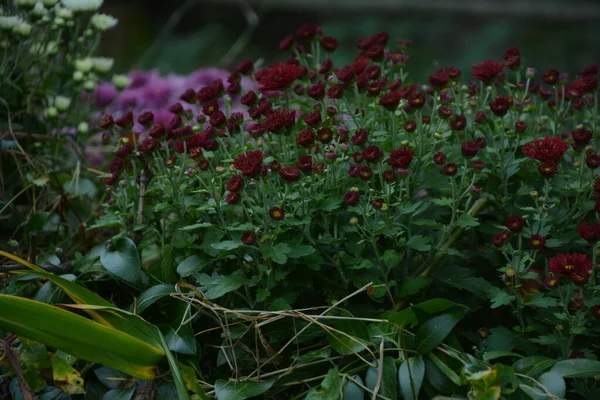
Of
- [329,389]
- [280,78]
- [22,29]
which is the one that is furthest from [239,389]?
[22,29]

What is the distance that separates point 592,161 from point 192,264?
77cm

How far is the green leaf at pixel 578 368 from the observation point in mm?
1260

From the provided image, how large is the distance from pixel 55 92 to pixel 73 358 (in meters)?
0.95

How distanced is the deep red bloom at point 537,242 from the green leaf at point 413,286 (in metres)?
0.20

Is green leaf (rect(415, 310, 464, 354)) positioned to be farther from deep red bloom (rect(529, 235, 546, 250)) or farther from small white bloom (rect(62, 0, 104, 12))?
small white bloom (rect(62, 0, 104, 12))

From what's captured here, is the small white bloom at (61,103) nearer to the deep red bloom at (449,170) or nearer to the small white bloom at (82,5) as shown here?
the small white bloom at (82,5)

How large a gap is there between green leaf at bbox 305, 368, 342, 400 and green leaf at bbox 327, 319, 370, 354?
0.20 feet

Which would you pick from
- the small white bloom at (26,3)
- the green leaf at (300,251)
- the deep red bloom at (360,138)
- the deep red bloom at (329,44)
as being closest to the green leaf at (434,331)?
the green leaf at (300,251)

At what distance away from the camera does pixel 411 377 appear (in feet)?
4.22

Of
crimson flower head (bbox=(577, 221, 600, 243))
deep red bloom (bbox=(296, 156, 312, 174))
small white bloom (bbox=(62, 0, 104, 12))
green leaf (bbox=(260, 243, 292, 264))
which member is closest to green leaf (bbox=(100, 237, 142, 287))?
green leaf (bbox=(260, 243, 292, 264))

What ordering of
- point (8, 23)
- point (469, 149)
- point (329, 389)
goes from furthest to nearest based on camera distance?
point (8, 23) → point (469, 149) → point (329, 389)

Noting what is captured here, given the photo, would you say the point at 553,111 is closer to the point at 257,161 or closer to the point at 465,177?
the point at 465,177

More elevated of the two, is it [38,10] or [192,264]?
[38,10]

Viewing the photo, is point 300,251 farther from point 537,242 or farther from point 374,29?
point 374,29
